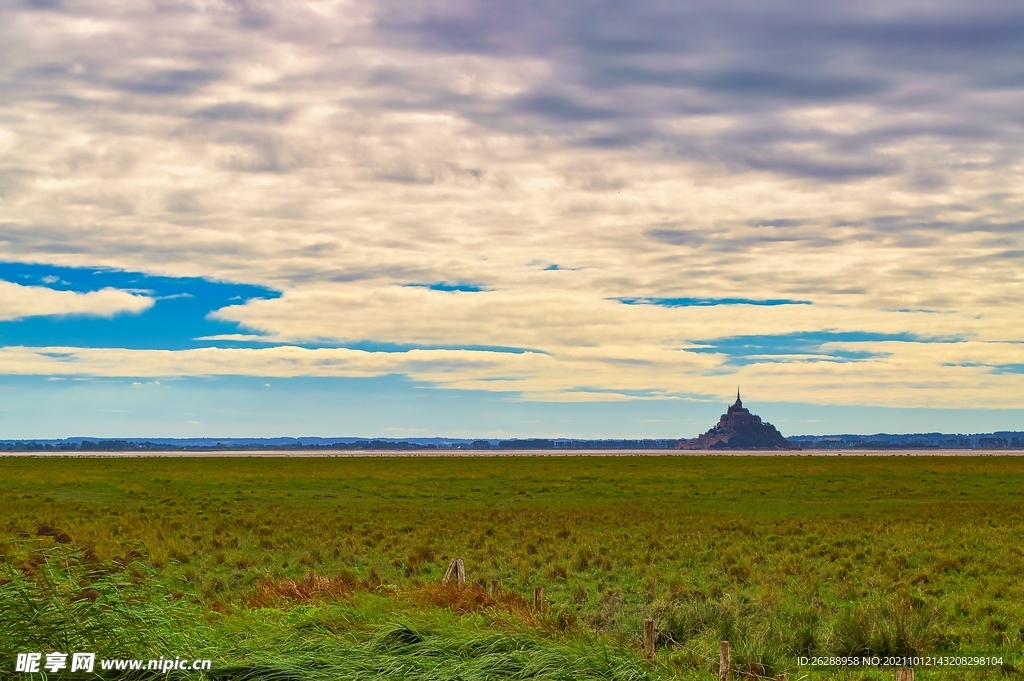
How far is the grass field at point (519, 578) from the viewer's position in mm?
11625

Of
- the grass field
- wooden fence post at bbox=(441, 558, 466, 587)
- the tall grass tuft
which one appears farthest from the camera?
wooden fence post at bbox=(441, 558, 466, 587)

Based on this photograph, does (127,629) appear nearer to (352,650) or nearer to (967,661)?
(352,650)

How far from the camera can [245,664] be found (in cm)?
1128

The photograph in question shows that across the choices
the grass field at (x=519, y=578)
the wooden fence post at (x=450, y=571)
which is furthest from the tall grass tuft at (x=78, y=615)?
the wooden fence post at (x=450, y=571)

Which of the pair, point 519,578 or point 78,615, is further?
point 519,578

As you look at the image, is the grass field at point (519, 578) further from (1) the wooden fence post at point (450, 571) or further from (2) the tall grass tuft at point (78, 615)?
(1) the wooden fence post at point (450, 571)

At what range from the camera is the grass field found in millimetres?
11625

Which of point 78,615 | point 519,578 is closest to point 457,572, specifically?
point 519,578

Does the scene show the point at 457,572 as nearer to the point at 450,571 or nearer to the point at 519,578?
the point at 450,571

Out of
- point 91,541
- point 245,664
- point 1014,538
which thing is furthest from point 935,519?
point 245,664

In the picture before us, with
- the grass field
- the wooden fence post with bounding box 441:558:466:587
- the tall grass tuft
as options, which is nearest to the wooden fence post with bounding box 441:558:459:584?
the wooden fence post with bounding box 441:558:466:587

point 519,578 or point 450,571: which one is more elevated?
point 450,571

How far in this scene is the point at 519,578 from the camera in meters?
26.2

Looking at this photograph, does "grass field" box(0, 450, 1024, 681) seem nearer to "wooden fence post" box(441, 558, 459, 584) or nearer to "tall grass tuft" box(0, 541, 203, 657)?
"tall grass tuft" box(0, 541, 203, 657)
